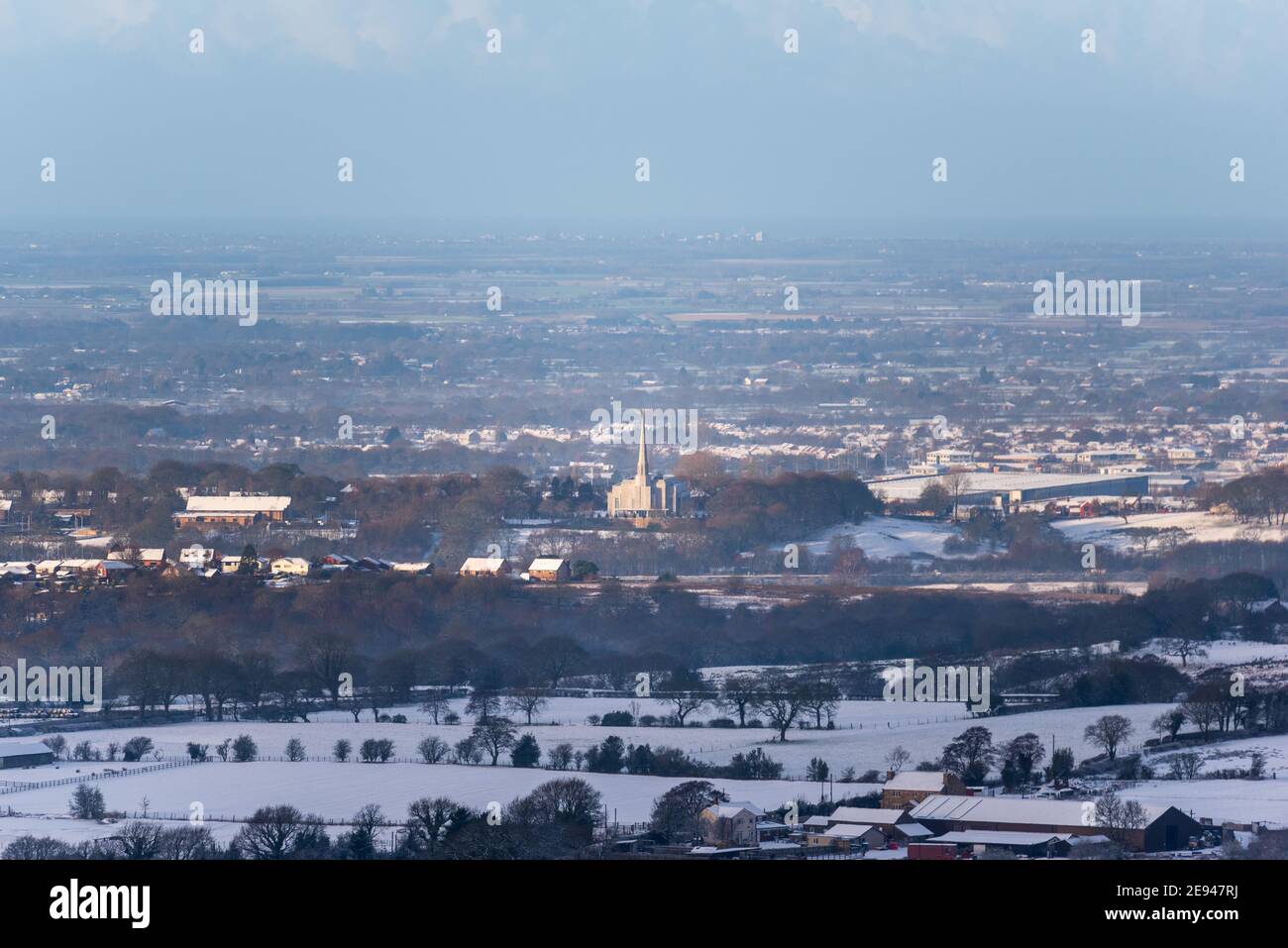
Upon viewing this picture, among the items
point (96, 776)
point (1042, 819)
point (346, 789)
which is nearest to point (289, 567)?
point (96, 776)

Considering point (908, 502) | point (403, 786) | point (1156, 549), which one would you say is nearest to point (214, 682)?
point (403, 786)

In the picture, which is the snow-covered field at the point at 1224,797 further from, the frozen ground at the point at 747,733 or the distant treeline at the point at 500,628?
the distant treeline at the point at 500,628

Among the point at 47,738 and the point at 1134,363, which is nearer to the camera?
the point at 47,738

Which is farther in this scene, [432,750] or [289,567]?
[289,567]

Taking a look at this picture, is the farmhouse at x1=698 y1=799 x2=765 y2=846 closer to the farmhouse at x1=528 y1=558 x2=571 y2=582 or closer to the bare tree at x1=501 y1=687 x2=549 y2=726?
the bare tree at x1=501 y1=687 x2=549 y2=726

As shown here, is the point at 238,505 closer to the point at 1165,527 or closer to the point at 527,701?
the point at 1165,527
